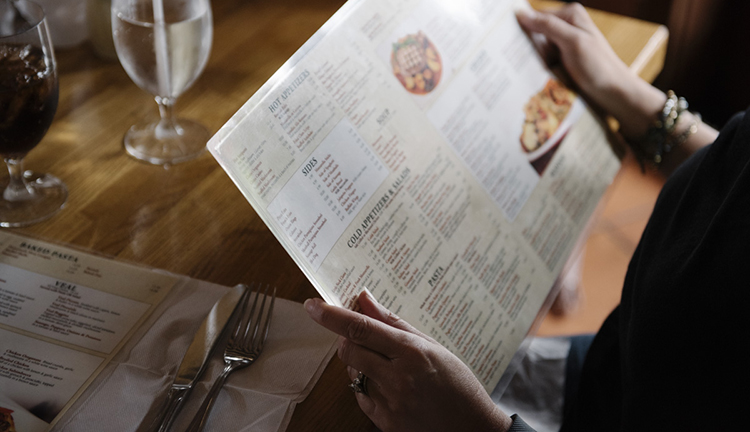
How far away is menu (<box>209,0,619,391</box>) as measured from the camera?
20.0 inches

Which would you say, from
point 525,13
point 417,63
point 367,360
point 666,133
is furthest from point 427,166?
point 666,133

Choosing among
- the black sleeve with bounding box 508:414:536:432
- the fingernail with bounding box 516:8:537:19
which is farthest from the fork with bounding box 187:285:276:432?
the fingernail with bounding box 516:8:537:19

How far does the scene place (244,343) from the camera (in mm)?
551

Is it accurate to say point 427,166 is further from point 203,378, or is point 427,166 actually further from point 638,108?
point 638,108

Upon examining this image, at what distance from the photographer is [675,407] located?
60 cm

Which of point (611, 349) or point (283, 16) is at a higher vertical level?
point (283, 16)

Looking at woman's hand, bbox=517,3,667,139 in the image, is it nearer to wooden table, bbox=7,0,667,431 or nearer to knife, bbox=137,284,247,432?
wooden table, bbox=7,0,667,431

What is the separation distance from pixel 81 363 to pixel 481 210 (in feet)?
1.40

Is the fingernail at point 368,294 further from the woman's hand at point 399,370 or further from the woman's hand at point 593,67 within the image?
the woman's hand at point 593,67

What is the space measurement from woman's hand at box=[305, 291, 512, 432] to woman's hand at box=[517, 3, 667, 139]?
534mm

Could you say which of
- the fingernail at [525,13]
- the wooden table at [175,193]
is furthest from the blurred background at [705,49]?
the fingernail at [525,13]

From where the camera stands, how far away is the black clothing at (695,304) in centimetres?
57

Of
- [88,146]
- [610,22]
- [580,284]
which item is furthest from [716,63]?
[88,146]

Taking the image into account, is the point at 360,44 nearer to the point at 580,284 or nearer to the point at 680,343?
the point at 680,343
